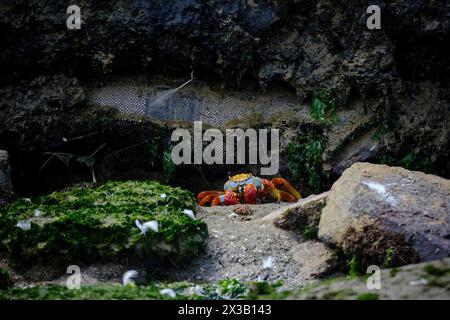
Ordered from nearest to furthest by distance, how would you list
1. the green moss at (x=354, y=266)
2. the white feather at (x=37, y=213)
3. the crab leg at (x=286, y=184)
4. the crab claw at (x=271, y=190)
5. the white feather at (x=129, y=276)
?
the green moss at (x=354, y=266), the white feather at (x=129, y=276), the white feather at (x=37, y=213), the crab claw at (x=271, y=190), the crab leg at (x=286, y=184)

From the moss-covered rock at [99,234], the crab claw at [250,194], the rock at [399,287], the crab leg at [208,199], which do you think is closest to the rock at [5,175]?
the moss-covered rock at [99,234]

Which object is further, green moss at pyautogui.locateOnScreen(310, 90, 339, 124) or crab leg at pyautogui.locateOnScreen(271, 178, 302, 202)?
green moss at pyautogui.locateOnScreen(310, 90, 339, 124)

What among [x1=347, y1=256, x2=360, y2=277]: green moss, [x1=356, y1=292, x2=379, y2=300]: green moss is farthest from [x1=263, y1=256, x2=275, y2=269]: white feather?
[x1=356, y1=292, x2=379, y2=300]: green moss

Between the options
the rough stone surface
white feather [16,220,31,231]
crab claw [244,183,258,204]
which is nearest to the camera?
the rough stone surface

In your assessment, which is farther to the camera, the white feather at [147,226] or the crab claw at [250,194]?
the crab claw at [250,194]

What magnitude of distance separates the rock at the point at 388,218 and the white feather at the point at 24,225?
290 centimetres

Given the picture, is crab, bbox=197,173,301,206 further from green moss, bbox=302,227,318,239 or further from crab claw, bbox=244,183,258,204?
green moss, bbox=302,227,318,239

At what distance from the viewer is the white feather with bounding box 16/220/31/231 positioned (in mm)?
6887

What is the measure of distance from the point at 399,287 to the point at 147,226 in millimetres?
3380

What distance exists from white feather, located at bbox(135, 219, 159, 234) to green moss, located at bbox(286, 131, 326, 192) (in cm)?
340

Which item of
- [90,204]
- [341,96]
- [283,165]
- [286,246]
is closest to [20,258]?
[90,204]

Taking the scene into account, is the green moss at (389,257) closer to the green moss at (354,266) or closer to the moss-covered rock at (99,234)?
the green moss at (354,266)

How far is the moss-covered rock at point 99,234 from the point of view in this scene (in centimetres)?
662

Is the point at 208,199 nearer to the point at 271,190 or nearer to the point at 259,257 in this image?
the point at 271,190
